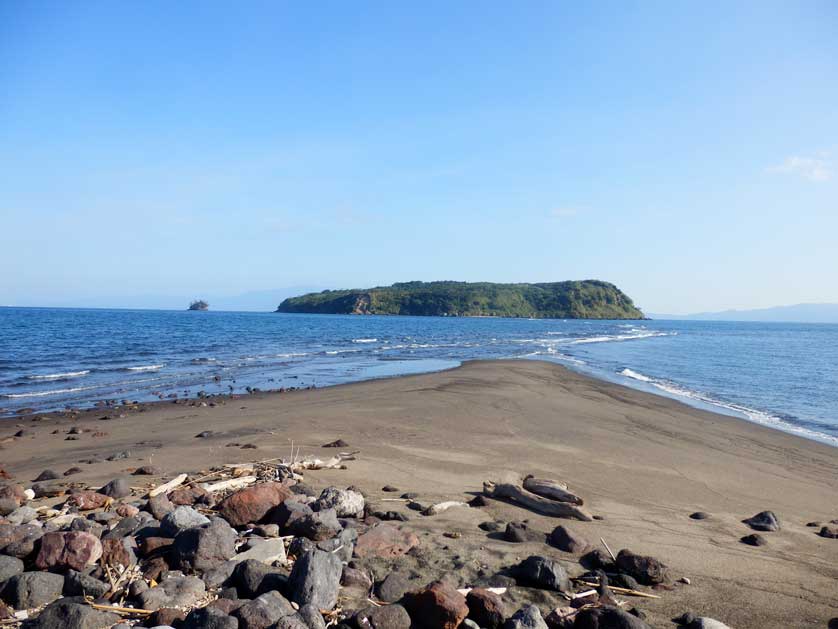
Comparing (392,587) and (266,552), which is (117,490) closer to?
(266,552)

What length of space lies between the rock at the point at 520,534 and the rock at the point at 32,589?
153 inches

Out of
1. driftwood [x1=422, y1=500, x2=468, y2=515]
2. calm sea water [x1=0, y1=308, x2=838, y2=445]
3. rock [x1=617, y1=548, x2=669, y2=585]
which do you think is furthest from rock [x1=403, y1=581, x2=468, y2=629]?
calm sea water [x1=0, y1=308, x2=838, y2=445]

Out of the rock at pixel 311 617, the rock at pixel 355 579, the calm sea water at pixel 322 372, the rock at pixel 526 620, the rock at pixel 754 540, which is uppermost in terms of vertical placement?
the rock at pixel 311 617

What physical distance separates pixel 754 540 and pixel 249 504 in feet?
18.0

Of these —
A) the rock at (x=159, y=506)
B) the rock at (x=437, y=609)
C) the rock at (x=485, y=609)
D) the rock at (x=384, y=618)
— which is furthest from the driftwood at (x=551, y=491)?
the rock at (x=159, y=506)

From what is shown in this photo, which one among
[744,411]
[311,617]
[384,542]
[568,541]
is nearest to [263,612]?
[311,617]

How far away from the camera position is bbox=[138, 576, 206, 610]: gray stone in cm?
388

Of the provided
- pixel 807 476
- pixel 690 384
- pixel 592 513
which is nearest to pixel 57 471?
pixel 592 513

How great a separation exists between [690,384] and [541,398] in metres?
9.85

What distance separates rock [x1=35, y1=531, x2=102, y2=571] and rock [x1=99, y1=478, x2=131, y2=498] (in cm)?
224

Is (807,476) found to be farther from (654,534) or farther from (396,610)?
(396,610)

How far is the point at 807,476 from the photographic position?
10172 millimetres

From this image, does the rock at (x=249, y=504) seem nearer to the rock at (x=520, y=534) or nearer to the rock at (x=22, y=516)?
the rock at (x=22, y=516)

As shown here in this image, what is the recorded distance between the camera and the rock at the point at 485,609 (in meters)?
3.90
